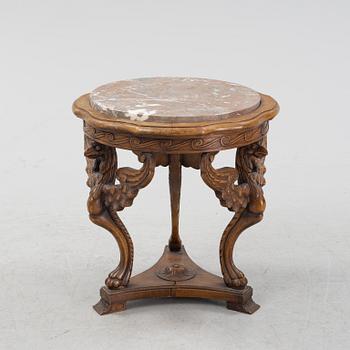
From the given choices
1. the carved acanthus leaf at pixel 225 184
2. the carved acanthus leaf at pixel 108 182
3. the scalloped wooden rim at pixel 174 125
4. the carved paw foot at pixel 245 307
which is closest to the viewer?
the scalloped wooden rim at pixel 174 125


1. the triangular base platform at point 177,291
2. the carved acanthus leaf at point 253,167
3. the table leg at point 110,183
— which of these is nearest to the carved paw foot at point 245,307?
the triangular base platform at point 177,291

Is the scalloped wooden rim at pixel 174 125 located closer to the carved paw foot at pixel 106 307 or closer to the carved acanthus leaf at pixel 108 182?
the carved acanthus leaf at pixel 108 182

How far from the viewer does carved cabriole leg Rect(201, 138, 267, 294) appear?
189 inches

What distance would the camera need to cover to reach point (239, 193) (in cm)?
485

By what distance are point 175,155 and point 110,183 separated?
34 cm

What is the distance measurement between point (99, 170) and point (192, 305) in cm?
73

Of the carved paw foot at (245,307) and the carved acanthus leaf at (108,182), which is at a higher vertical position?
the carved acanthus leaf at (108,182)

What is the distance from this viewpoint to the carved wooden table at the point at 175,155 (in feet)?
15.1

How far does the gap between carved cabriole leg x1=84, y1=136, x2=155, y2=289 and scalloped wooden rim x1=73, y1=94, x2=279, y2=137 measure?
7.0 inches

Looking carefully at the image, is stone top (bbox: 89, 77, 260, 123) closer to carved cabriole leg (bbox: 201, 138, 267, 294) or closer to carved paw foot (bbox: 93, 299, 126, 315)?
carved cabriole leg (bbox: 201, 138, 267, 294)

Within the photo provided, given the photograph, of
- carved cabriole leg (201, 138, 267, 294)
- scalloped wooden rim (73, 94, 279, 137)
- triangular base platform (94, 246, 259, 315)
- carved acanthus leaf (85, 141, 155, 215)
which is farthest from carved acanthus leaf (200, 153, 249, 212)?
triangular base platform (94, 246, 259, 315)

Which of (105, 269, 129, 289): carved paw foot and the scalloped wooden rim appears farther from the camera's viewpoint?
(105, 269, 129, 289): carved paw foot

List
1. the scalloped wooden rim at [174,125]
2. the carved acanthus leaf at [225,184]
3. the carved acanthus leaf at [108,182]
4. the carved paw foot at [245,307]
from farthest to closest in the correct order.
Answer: the carved paw foot at [245,307] < the carved acanthus leaf at [108,182] < the carved acanthus leaf at [225,184] < the scalloped wooden rim at [174,125]

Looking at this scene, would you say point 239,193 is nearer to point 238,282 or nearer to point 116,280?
point 238,282
